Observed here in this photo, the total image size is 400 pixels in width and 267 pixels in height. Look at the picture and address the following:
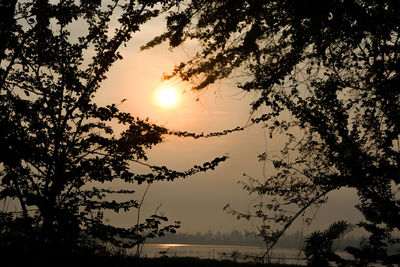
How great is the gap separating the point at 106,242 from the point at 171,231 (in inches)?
44.2

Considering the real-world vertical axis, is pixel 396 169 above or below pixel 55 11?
below

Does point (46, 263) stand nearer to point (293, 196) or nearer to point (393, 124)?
point (293, 196)

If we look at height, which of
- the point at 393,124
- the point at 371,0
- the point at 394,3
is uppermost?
the point at 371,0

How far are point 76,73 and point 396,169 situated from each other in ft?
20.3

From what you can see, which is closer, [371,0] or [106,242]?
[106,242]

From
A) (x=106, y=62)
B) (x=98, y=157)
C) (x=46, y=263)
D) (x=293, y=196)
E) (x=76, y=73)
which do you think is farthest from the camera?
(x=293, y=196)

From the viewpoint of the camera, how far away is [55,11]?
20.3 ft

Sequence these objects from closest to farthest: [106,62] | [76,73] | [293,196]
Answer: [106,62], [76,73], [293,196]

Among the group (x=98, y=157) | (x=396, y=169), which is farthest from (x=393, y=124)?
(x=98, y=157)

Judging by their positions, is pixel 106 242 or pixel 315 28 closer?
pixel 106 242

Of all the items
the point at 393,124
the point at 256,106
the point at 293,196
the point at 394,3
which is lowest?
the point at 293,196

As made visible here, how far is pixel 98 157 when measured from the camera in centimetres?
538

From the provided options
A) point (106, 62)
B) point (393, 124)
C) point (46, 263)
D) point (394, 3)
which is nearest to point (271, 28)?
point (394, 3)

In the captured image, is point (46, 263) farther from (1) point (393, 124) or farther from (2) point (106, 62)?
(1) point (393, 124)
